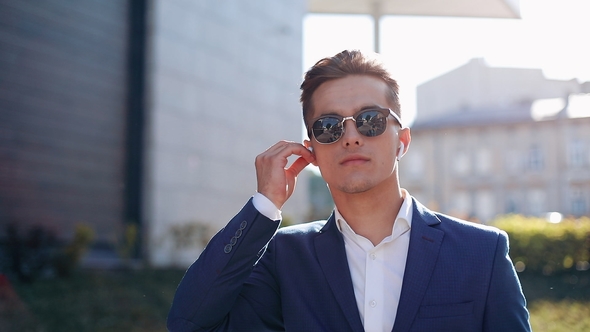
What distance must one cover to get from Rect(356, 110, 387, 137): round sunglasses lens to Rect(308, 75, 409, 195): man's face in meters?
0.02

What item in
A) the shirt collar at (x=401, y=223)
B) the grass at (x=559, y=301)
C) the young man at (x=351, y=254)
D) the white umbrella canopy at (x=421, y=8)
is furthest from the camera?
the grass at (x=559, y=301)

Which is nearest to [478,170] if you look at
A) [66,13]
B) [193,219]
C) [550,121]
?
[550,121]

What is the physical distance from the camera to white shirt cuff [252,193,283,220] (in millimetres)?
2361

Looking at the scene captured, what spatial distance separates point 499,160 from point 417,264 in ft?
111

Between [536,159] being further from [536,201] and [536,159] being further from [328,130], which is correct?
[328,130]

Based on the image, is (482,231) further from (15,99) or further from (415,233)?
(15,99)

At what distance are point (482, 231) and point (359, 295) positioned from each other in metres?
0.51

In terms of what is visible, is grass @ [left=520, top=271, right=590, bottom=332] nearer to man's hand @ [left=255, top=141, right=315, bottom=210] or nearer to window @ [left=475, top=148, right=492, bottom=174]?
man's hand @ [left=255, top=141, right=315, bottom=210]

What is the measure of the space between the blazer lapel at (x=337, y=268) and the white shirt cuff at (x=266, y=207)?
23cm

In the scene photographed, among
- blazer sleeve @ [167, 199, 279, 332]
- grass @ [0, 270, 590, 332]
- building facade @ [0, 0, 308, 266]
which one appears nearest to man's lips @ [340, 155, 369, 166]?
blazer sleeve @ [167, 199, 279, 332]

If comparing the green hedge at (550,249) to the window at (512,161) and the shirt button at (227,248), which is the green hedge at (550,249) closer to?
the shirt button at (227,248)

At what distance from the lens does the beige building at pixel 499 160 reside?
2633cm

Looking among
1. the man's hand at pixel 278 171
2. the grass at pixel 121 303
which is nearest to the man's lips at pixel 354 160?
the man's hand at pixel 278 171

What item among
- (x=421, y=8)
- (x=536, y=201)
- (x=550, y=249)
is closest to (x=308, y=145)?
(x=421, y=8)
